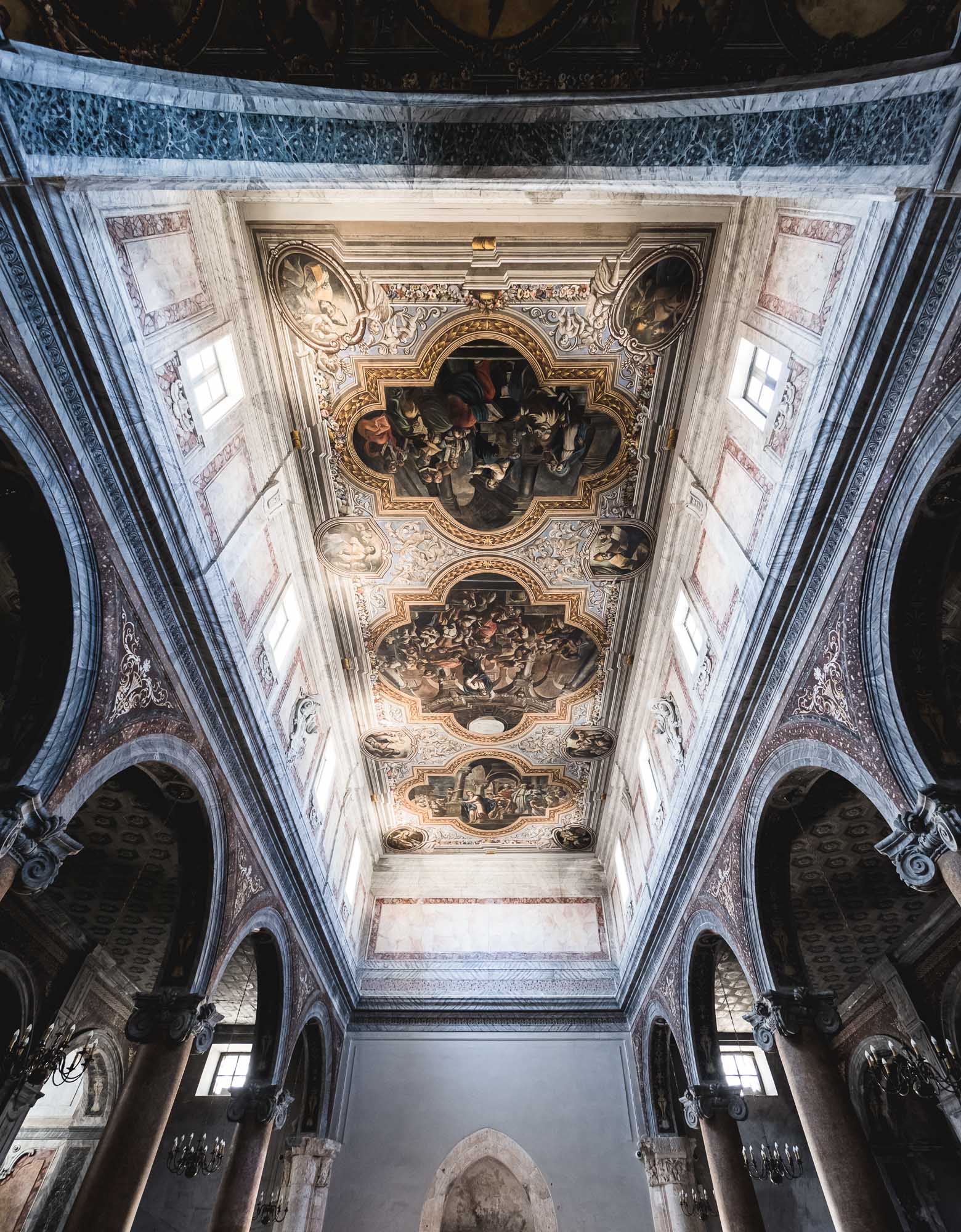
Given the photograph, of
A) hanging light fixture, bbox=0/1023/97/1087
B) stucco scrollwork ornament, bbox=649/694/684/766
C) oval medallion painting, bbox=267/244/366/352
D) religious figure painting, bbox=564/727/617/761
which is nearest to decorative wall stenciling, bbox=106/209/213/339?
oval medallion painting, bbox=267/244/366/352

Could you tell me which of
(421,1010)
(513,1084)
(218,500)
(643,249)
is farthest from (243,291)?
(513,1084)

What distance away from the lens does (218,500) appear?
300 inches

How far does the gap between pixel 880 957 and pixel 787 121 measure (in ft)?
45.3

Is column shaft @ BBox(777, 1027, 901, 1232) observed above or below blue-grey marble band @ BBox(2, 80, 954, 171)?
below

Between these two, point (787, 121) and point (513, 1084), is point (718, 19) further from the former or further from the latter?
point (513, 1084)

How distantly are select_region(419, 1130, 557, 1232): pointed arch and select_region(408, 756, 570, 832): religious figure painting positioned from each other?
6.34 meters

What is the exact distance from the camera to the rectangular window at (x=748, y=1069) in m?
15.6

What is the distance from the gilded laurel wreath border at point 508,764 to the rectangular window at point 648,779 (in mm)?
2637

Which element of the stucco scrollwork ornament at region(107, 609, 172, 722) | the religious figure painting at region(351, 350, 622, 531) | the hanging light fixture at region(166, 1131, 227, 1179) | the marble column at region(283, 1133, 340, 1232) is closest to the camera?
the stucco scrollwork ornament at region(107, 609, 172, 722)

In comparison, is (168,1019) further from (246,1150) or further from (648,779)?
(648,779)

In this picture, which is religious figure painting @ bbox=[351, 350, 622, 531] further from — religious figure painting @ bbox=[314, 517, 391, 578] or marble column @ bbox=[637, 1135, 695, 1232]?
marble column @ bbox=[637, 1135, 695, 1232]

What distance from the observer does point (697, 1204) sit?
1179 centimetres

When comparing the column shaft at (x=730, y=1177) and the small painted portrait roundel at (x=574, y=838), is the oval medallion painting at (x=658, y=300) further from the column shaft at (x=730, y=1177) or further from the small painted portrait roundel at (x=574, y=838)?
the small painted portrait roundel at (x=574, y=838)

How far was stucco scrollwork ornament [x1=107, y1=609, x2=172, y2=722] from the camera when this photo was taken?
594 centimetres
